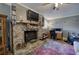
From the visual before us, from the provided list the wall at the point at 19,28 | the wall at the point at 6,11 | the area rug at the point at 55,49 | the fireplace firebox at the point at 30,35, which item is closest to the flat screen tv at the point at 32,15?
the wall at the point at 19,28

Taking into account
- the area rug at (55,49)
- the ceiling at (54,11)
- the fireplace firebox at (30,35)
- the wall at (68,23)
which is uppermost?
the ceiling at (54,11)

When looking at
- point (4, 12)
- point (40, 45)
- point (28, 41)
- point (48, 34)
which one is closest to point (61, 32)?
point (48, 34)

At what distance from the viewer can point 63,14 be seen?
2350mm

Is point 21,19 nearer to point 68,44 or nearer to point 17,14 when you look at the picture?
point 17,14

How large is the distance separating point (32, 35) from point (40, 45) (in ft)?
0.78

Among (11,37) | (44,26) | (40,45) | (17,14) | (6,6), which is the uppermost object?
(6,6)

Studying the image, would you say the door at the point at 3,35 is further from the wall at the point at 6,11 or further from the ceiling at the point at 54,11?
the ceiling at the point at 54,11

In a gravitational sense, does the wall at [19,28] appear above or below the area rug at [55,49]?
above

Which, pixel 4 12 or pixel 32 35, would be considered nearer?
pixel 4 12

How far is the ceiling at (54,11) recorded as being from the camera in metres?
2.31

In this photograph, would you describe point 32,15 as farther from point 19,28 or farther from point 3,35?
point 3,35

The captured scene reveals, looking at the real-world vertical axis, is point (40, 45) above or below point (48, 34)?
below

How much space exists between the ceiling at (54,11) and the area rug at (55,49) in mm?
484

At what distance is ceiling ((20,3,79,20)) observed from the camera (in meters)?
2.31
